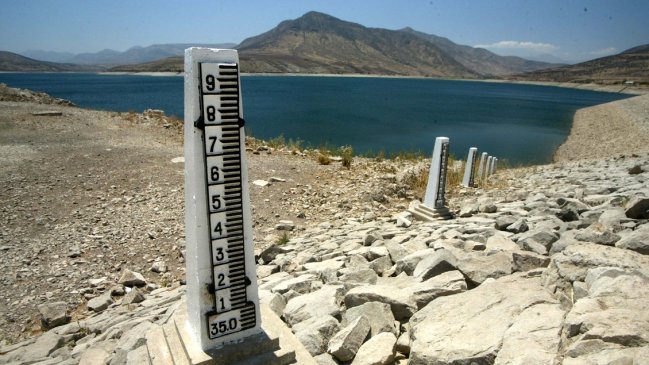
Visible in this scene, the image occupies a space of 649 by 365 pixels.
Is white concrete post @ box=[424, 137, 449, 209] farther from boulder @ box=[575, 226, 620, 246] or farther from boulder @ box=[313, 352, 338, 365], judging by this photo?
boulder @ box=[313, 352, 338, 365]

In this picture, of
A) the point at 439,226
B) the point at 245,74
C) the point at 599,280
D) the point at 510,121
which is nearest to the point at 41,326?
the point at 439,226

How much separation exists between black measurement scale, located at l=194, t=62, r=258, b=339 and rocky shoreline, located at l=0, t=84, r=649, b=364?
2.48ft

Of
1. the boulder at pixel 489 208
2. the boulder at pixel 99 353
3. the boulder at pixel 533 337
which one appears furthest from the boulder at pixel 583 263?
the boulder at pixel 99 353

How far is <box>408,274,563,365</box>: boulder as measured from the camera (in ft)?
8.29

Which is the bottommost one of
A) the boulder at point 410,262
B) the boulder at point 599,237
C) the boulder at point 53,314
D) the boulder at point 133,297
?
the boulder at point 53,314

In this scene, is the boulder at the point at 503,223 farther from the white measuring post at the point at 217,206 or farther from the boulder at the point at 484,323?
the white measuring post at the point at 217,206

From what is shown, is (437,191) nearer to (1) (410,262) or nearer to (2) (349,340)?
(1) (410,262)

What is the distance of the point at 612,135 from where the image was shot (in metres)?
30.1

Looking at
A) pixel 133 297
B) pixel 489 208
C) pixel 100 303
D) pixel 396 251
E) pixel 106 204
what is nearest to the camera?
pixel 396 251

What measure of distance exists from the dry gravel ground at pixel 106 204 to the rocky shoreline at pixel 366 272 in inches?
1.7

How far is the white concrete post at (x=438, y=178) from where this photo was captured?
8102 mm

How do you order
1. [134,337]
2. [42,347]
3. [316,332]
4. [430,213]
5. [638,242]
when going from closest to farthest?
[316,332], [638,242], [134,337], [42,347], [430,213]

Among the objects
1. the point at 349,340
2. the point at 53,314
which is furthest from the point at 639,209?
the point at 53,314

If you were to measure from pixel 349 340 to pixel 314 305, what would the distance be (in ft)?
2.53
